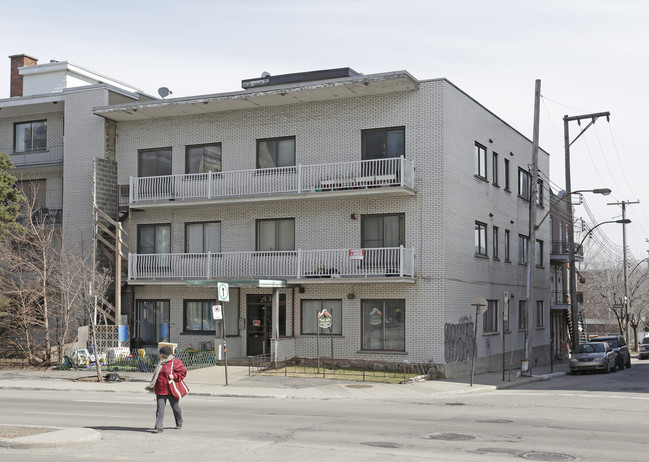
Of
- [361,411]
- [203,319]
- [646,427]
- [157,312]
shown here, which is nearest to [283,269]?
[203,319]

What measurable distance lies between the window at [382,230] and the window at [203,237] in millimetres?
6302

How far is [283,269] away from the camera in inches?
1134

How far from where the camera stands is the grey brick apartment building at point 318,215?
27.6 meters

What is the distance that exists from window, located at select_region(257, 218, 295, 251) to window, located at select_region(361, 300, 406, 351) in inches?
158

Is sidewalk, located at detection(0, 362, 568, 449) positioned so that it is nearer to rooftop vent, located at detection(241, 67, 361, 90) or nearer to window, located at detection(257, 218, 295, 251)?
window, located at detection(257, 218, 295, 251)

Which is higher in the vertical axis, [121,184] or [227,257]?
[121,184]

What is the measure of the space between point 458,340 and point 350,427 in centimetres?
1459

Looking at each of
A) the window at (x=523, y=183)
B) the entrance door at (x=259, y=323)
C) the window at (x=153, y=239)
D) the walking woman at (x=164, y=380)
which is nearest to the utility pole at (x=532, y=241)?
the window at (x=523, y=183)

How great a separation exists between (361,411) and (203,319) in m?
14.7

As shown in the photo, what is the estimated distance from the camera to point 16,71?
3834cm

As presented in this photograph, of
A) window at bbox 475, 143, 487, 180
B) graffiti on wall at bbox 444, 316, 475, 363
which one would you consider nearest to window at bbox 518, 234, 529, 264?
window at bbox 475, 143, 487, 180

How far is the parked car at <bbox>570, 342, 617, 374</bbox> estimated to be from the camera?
110 ft

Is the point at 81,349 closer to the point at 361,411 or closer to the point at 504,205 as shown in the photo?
the point at 361,411

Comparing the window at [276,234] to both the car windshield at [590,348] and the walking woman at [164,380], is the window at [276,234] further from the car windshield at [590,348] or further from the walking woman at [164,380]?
the walking woman at [164,380]
